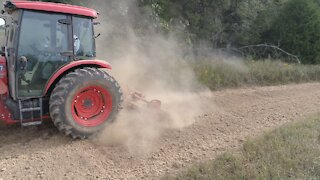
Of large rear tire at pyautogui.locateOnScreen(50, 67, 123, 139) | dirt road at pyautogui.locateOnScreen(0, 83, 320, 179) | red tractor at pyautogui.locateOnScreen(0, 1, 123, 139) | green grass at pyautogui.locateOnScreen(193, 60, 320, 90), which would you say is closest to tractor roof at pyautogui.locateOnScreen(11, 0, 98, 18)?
red tractor at pyautogui.locateOnScreen(0, 1, 123, 139)

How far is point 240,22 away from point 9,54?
475 inches

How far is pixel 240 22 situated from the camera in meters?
15.9

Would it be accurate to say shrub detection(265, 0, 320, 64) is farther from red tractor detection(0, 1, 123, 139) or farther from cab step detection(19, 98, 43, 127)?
cab step detection(19, 98, 43, 127)

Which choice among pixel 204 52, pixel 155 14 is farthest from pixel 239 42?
pixel 155 14

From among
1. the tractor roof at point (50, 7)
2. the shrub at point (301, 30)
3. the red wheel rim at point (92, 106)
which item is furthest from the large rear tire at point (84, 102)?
the shrub at point (301, 30)

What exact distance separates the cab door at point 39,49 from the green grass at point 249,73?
4.88 meters

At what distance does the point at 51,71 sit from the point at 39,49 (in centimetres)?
38

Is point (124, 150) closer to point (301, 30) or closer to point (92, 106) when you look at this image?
point (92, 106)

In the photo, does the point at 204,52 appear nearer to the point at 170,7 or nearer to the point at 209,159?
the point at 170,7

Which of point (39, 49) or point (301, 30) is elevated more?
point (301, 30)

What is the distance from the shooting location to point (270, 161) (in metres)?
5.13

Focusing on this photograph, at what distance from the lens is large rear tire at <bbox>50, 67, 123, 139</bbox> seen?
5.58 m

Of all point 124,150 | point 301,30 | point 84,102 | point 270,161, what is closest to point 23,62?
point 84,102

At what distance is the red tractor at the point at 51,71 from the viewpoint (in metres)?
5.49
